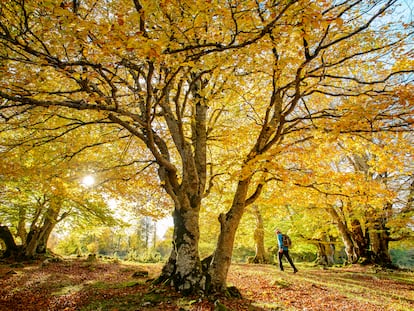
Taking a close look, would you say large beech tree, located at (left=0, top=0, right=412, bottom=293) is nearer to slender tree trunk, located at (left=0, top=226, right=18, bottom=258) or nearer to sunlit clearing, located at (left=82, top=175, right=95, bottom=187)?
sunlit clearing, located at (left=82, top=175, right=95, bottom=187)

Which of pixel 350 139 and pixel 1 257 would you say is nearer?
pixel 350 139

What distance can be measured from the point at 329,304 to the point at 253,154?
3.84 metres

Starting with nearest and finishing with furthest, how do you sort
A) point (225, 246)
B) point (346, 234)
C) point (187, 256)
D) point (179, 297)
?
point (179, 297) → point (187, 256) → point (225, 246) → point (346, 234)

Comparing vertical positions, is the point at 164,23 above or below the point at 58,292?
above

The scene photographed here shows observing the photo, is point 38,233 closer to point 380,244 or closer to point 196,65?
point 196,65

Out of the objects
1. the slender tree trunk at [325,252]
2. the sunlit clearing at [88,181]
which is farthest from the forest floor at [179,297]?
the slender tree trunk at [325,252]

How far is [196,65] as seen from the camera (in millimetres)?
4324

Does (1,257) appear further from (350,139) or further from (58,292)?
(350,139)

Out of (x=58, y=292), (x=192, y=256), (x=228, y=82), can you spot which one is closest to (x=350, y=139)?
(x=228, y=82)

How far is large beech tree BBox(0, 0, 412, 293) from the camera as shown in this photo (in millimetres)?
4070

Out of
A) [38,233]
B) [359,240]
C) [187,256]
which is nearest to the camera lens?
[187,256]

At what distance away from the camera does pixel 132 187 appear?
10336 mm

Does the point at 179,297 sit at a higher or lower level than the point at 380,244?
lower

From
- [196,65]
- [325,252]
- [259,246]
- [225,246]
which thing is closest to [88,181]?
[225,246]
